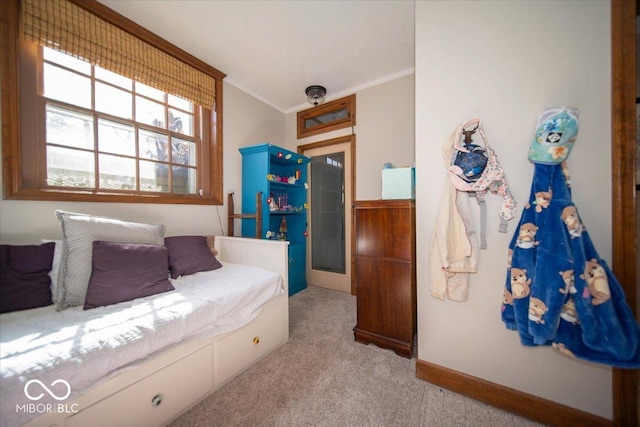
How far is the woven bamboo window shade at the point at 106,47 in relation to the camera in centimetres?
140

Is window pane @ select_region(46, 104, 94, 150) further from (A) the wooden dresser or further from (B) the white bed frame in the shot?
(A) the wooden dresser

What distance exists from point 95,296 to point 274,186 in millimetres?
1965

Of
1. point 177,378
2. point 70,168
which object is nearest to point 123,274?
point 177,378

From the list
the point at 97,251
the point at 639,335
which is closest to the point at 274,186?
the point at 97,251

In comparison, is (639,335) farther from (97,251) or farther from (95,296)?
(97,251)

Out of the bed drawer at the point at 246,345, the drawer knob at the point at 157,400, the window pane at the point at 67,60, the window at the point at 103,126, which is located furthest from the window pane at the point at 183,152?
the drawer knob at the point at 157,400

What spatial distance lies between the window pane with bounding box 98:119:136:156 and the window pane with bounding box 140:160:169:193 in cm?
15

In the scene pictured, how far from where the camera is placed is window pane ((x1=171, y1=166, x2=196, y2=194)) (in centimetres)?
221

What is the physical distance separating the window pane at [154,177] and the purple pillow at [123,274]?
0.82 metres

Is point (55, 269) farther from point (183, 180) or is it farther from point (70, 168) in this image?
point (183, 180)

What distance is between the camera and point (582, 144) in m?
1.02

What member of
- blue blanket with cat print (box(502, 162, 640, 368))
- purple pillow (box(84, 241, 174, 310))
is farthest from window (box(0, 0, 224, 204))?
blue blanket with cat print (box(502, 162, 640, 368))

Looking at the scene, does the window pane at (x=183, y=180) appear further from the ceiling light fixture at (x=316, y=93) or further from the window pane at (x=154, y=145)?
the ceiling light fixture at (x=316, y=93)

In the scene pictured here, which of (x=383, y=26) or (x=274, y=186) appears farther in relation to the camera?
(x=274, y=186)
